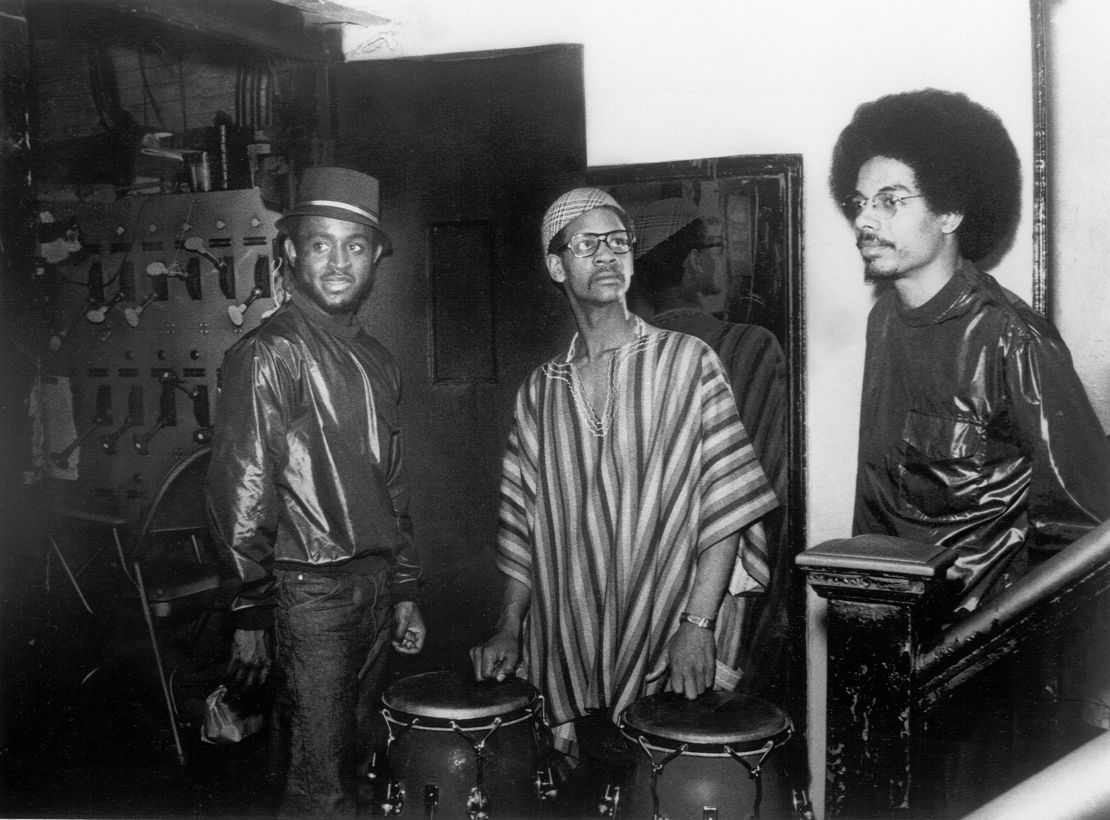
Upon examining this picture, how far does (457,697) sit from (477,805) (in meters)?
0.22

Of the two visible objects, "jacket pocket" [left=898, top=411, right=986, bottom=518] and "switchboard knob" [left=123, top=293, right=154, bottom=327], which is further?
"switchboard knob" [left=123, top=293, right=154, bottom=327]

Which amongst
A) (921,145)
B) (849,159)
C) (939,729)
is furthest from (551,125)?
(939,729)

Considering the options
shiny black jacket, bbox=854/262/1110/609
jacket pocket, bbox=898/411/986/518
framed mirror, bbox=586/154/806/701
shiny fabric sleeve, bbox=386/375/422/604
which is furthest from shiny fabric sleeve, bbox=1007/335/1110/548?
shiny fabric sleeve, bbox=386/375/422/604

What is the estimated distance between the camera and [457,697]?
207 cm

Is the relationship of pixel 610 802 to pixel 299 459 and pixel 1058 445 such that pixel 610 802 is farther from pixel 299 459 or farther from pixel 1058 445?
pixel 1058 445

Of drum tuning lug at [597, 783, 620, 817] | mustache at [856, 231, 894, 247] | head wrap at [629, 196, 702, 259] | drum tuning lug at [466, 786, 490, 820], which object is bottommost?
drum tuning lug at [597, 783, 620, 817]

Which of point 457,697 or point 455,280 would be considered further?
point 455,280

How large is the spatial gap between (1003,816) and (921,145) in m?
1.77

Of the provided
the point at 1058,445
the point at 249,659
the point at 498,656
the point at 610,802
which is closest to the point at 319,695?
the point at 249,659

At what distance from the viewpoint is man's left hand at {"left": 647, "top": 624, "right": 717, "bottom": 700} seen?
7.15 feet

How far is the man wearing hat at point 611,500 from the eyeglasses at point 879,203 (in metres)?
0.48

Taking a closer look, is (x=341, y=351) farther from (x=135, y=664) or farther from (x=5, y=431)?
(x=135, y=664)

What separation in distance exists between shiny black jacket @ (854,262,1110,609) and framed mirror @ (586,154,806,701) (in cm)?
19

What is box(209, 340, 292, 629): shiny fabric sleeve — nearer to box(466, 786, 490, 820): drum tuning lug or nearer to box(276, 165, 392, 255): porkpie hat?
box(276, 165, 392, 255): porkpie hat
